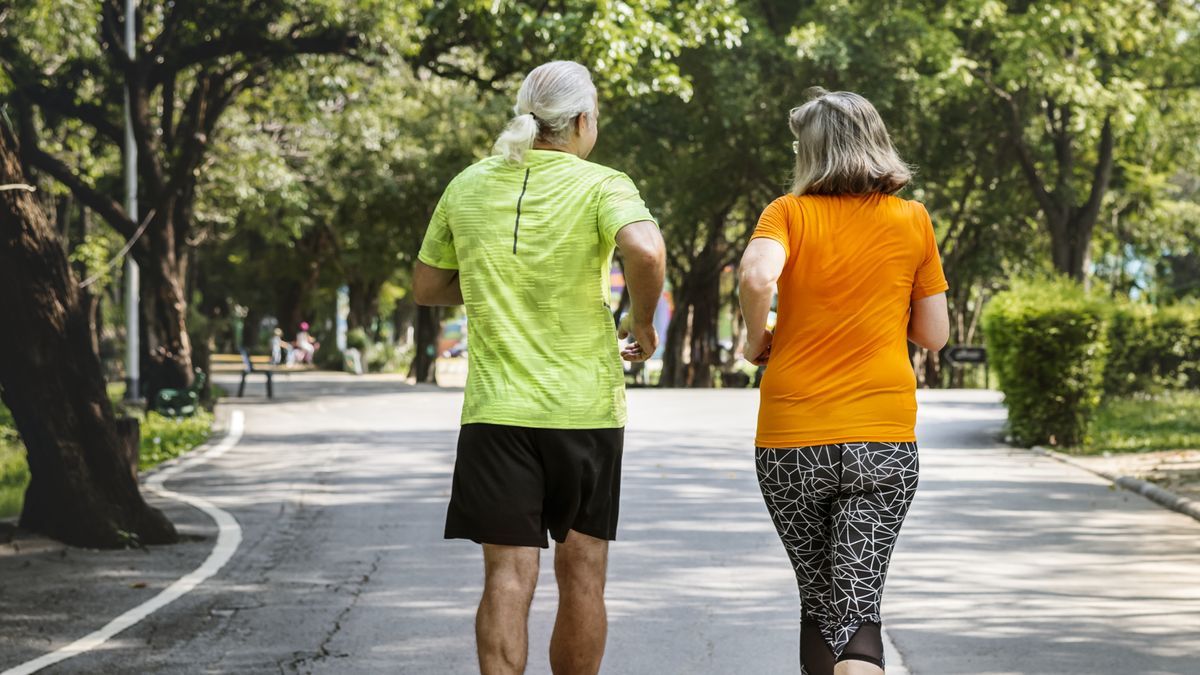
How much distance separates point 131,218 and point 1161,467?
15.8 metres

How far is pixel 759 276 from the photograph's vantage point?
3787 millimetres

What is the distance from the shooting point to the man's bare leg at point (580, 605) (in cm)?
408

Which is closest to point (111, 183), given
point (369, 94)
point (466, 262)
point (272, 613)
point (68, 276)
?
point (369, 94)

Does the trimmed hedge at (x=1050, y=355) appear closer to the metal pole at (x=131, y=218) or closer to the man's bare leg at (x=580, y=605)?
the metal pole at (x=131, y=218)

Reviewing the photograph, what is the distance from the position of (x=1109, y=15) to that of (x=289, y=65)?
12468mm

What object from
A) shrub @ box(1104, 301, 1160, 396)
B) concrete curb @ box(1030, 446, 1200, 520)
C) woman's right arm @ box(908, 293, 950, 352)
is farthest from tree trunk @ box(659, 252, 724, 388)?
woman's right arm @ box(908, 293, 950, 352)

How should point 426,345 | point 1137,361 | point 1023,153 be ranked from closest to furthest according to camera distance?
1. point 1137,361
2. point 1023,153
3. point 426,345

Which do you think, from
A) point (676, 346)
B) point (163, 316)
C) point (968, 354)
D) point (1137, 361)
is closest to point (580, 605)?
point (968, 354)

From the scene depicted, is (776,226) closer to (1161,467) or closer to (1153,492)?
(1153,492)

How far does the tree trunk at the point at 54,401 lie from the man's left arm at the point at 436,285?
18.9 feet

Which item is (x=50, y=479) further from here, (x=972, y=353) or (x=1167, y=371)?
(x=1167, y=371)

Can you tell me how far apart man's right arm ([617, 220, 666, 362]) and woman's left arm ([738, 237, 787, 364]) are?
8.5 inches

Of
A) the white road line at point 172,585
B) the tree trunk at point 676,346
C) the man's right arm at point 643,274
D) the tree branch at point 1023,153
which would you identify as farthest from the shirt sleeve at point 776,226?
the tree trunk at point 676,346

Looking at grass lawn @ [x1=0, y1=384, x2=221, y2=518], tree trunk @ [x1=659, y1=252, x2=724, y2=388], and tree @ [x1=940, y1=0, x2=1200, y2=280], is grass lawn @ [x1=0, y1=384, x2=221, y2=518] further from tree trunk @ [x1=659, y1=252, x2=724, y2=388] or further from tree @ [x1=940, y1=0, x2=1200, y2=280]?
tree trunk @ [x1=659, y1=252, x2=724, y2=388]
